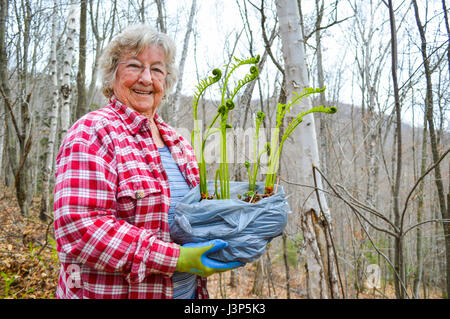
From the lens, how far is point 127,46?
4.75 feet

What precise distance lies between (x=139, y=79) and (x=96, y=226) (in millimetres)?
781

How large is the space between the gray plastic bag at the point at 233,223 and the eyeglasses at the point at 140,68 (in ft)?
2.40

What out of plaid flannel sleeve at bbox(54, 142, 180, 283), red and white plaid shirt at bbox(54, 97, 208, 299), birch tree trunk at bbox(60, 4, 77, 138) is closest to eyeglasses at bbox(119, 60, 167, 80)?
red and white plaid shirt at bbox(54, 97, 208, 299)

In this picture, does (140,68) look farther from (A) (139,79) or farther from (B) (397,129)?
(B) (397,129)

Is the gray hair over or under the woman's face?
over

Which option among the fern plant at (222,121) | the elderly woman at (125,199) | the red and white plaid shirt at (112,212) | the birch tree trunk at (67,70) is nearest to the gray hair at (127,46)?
the elderly woman at (125,199)

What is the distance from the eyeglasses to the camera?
144 centimetres

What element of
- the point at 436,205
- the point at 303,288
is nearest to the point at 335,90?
the point at 436,205

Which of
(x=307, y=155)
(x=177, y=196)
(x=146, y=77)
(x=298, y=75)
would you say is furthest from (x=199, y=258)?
(x=298, y=75)

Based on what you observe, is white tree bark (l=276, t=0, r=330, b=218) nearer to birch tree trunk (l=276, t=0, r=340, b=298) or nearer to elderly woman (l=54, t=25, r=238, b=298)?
birch tree trunk (l=276, t=0, r=340, b=298)

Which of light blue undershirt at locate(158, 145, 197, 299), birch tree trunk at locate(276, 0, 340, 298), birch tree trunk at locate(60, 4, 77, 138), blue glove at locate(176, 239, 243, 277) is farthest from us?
birch tree trunk at locate(60, 4, 77, 138)

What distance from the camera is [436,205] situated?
7844 millimetres

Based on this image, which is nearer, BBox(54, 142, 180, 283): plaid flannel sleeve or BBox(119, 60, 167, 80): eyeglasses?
BBox(54, 142, 180, 283): plaid flannel sleeve
